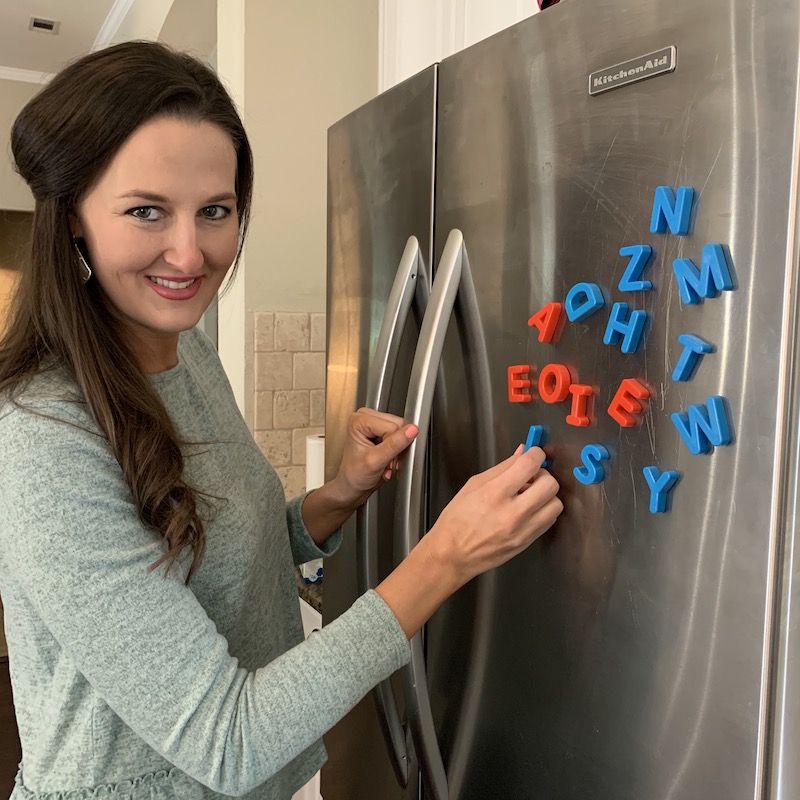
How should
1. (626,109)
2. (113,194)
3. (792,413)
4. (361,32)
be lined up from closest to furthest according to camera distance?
1. (792,413)
2. (626,109)
3. (113,194)
4. (361,32)

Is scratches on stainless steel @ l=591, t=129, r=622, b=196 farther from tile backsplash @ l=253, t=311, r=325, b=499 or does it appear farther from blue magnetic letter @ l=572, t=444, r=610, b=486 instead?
tile backsplash @ l=253, t=311, r=325, b=499

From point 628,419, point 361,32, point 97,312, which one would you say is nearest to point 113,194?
point 97,312

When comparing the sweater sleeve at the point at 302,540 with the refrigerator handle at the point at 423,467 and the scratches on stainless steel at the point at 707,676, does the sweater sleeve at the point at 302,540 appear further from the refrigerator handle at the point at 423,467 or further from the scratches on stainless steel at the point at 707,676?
the scratches on stainless steel at the point at 707,676

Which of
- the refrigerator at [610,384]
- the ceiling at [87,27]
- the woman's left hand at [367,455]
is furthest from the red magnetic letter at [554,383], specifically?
the ceiling at [87,27]

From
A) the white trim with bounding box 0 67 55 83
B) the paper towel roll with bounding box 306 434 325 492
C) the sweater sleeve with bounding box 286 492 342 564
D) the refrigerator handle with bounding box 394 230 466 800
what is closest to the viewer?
the refrigerator handle with bounding box 394 230 466 800

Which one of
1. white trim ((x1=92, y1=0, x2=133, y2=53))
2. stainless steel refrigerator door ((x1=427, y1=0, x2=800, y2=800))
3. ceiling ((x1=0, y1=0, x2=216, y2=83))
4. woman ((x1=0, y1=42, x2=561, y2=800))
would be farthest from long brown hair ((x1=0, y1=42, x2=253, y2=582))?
white trim ((x1=92, y1=0, x2=133, y2=53))

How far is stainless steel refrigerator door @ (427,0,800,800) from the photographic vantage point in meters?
0.57

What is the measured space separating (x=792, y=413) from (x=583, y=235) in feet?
0.83

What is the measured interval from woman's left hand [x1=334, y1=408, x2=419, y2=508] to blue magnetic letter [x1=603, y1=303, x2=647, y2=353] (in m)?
0.36

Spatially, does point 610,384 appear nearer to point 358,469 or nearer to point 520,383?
point 520,383

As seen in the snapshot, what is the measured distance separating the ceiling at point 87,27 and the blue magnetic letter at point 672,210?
2.27 m

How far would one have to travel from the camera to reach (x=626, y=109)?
670 mm

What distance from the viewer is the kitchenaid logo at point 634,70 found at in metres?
0.63

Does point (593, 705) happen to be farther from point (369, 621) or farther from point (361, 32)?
point (361, 32)
